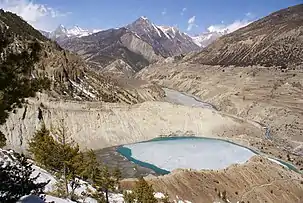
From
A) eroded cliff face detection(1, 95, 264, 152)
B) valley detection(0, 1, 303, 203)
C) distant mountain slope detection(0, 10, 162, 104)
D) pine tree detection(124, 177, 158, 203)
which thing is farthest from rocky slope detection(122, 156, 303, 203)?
distant mountain slope detection(0, 10, 162, 104)

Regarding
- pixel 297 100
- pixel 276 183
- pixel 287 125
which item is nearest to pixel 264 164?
pixel 276 183

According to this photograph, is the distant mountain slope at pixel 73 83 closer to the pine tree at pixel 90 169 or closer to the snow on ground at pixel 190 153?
the snow on ground at pixel 190 153

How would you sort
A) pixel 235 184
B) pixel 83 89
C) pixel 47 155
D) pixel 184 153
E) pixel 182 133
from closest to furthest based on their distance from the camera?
1. pixel 47 155
2. pixel 235 184
3. pixel 184 153
4. pixel 182 133
5. pixel 83 89

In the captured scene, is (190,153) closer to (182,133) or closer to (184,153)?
(184,153)

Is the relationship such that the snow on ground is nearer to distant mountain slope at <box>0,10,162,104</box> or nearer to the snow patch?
distant mountain slope at <box>0,10,162,104</box>

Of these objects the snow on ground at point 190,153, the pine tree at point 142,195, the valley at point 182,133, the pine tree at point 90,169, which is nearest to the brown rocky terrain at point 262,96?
the valley at point 182,133

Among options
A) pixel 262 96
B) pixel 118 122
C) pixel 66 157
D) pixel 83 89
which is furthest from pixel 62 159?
pixel 262 96

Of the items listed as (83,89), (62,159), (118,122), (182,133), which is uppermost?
(83,89)

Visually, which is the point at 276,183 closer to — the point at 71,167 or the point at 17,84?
the point at 71,167
